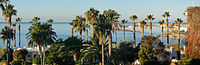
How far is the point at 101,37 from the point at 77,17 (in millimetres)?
24180

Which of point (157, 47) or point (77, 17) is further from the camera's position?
point (77, 17)

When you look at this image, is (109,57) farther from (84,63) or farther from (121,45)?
(121,45)

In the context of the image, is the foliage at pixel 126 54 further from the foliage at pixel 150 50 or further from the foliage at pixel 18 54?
the foliage at pixel 18 54

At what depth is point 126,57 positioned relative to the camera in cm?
5653

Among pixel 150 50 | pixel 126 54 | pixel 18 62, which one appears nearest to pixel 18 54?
pixel 18 62

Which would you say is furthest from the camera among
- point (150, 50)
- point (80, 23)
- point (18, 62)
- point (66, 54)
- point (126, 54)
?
point (80, 23)

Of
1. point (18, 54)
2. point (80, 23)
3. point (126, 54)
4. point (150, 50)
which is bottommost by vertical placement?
point (18, 54)

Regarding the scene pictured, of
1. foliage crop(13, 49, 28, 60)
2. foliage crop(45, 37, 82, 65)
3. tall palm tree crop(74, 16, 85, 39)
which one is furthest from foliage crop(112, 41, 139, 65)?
foliage crop(13, 49, 28, 60)

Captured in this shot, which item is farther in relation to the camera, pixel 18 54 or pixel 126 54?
pixel 18 54

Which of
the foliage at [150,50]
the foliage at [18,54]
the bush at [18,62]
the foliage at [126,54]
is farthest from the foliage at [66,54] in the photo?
the foliage at [150,50]

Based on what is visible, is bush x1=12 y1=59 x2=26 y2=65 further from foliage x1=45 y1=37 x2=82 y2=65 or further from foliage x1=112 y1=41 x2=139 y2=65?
foliage x1=112 y1=41 x2=139 y2=65

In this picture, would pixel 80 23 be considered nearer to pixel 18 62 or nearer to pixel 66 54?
pixel 66 54

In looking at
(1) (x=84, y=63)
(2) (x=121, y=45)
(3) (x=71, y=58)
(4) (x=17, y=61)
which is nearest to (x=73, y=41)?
(3) (x=71, y=58)

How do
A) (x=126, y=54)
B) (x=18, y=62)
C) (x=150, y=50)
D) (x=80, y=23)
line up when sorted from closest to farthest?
(x=150, y=50) < (x=126, y=54) < (x=18, y=62) < (x=80, y=23)
